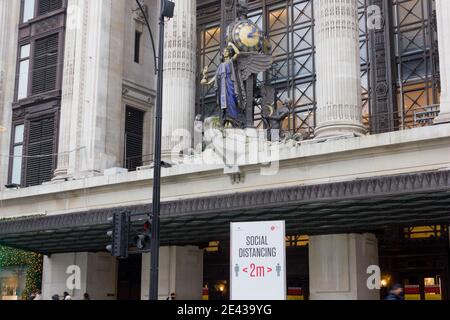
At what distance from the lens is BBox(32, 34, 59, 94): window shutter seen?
31.7m

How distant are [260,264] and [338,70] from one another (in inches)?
543

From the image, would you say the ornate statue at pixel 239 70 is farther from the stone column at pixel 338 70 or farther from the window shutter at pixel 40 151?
the window shutter at pixel 40 151

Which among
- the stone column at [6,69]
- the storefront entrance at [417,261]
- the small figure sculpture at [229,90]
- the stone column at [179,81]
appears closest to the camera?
the storefront entrance at [417,261]

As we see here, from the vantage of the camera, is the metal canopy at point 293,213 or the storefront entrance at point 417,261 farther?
the storefront entrance at point 417,261

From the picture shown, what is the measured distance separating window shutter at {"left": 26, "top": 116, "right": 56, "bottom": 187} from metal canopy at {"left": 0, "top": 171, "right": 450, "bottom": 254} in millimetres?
5120

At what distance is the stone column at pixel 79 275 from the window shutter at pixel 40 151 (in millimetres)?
4256

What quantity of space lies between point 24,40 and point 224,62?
1304 centimetres

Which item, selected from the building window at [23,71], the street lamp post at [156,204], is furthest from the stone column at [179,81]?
the street lamp post at [156,204]

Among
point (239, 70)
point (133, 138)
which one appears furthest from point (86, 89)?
point (239, 70)

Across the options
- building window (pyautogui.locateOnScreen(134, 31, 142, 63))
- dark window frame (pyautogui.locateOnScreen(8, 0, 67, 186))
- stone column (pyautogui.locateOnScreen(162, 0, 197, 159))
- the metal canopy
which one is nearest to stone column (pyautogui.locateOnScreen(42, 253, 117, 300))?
the metal canopy

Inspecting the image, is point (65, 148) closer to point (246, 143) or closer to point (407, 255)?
point (246, 143)

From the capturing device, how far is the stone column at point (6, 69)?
107ft

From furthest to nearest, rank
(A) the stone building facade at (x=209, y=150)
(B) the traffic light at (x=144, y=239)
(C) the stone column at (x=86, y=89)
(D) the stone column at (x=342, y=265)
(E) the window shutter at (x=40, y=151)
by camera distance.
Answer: (E) the window shutter at (x=40, y=151) → (C) the stone column at (x=86, y=89) → (D) the stone column at (x=342, y=265) → (A) the stone building facade at (x=209, y=150) → (B) the traffic light at (x=144, y=239)

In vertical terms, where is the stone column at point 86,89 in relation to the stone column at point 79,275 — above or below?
above
